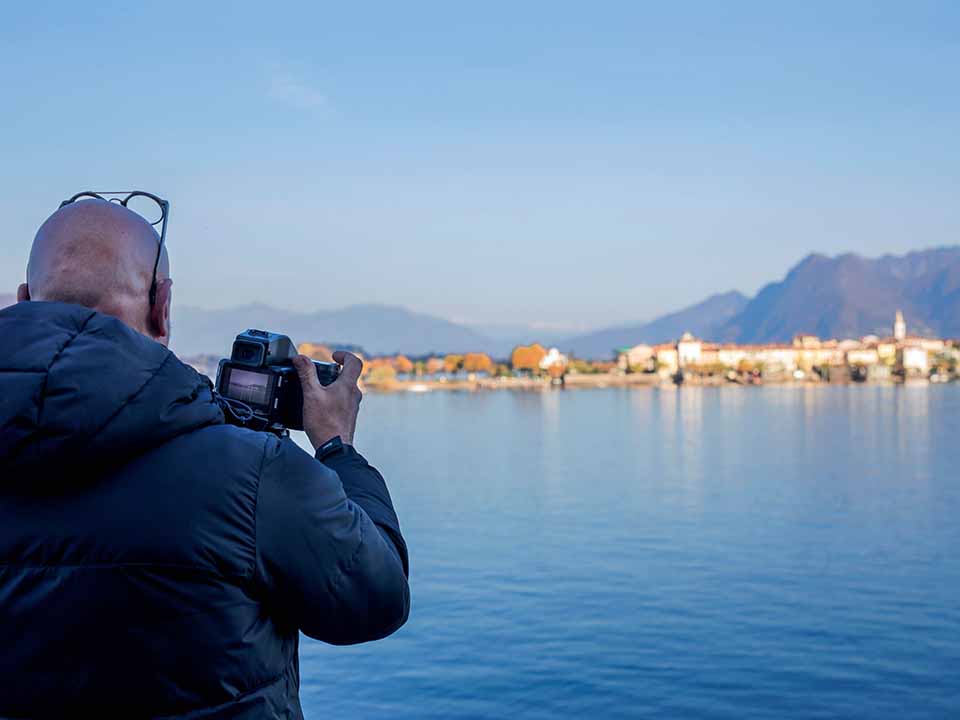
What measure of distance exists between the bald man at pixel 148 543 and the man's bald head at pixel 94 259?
0.04m

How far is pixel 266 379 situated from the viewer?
177cm

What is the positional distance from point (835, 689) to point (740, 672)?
921 millimetres

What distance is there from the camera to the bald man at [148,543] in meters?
1.31

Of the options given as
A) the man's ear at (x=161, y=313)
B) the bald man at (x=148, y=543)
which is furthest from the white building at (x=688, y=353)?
the bald man at (x=148, y=543)

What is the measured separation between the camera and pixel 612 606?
47.2 ft

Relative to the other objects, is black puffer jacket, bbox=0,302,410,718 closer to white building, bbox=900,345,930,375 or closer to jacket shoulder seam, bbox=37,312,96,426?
jacket shoulder seam, bbox=37,312,96,426

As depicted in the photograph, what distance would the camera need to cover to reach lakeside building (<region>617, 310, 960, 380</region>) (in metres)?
164

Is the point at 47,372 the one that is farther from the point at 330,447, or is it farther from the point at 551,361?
the point at 551,361

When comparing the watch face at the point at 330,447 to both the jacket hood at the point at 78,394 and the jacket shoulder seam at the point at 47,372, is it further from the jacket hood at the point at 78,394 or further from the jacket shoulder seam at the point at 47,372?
the jacket shoulder seam at the point at 47,372

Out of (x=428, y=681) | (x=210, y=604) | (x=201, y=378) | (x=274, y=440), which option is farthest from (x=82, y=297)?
(x=428, y=681)

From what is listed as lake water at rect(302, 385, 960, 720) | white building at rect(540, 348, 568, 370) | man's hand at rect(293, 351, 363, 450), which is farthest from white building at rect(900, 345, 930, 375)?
man's hand at rect(293, 351, 363, 450)

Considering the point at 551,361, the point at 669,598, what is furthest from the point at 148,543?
the point at 551,361

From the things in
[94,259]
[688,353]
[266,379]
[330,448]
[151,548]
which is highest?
[688,353]

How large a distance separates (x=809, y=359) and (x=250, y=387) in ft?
607
